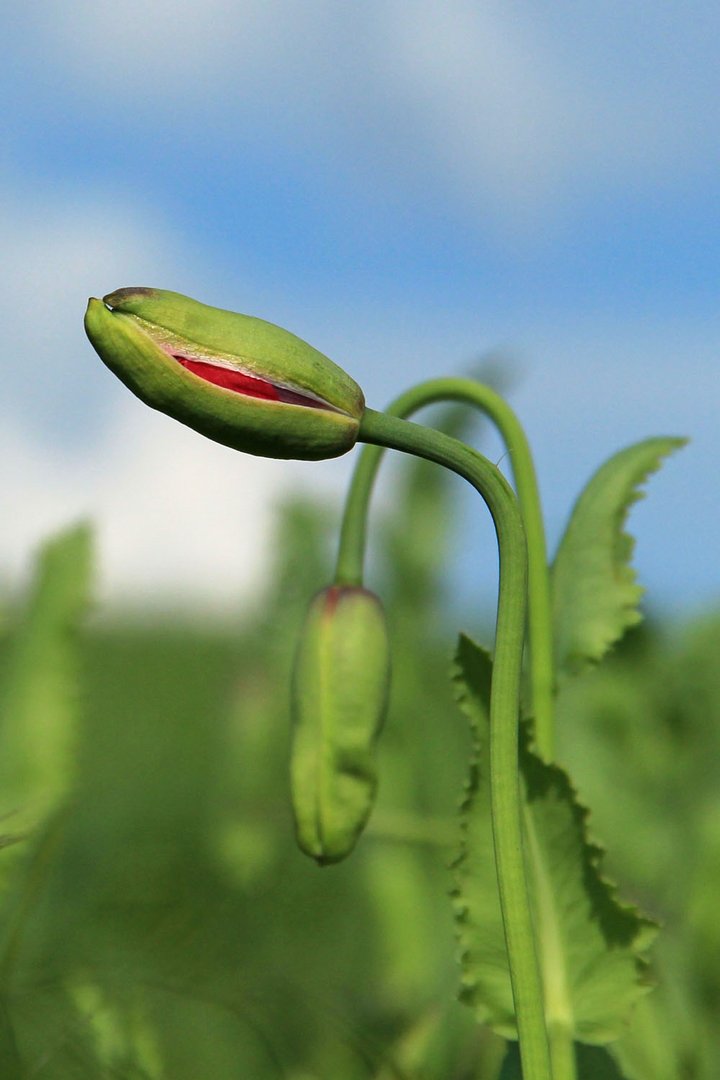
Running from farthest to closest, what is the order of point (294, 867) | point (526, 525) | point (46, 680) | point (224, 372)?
1. point (294, 867)
2. point (46, 680)
3. point (526, 525)
4. point (224, 372)

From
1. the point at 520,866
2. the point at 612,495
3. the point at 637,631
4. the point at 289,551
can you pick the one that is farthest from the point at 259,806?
the point at 520,866

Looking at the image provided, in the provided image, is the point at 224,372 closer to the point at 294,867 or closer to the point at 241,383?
the point at 241,383

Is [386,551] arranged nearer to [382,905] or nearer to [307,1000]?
[382,905]

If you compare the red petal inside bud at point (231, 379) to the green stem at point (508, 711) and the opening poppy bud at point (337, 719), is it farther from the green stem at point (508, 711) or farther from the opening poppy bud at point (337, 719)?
the opening poppy bud at point (337, 719)

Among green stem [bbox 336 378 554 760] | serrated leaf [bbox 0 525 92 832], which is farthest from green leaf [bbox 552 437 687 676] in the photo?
serrated leaf [bbox 0 525 92 832]

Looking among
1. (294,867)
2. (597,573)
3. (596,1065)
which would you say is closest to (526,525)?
(597,573)

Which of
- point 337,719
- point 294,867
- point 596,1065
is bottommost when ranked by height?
point 294,867
